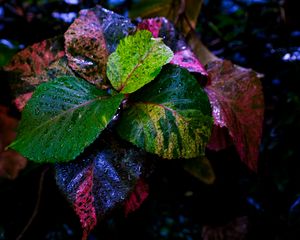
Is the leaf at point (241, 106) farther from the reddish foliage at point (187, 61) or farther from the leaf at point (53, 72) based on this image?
the leaf at point (53, 72)

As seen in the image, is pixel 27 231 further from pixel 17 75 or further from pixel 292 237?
pixel 292 237

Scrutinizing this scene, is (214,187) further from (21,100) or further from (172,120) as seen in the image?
(21,100)

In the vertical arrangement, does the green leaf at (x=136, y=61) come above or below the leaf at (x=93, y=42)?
below

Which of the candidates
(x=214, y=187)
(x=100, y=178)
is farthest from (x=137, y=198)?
(x=214, y=187)

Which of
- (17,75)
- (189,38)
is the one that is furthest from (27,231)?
(189,38)

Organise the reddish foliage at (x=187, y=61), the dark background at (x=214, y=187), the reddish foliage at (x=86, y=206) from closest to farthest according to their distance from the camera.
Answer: the reddish foliage at (x=86, y=206), the reddish foliage at (x=187, y=61), the dark background at (x=214, y=187)

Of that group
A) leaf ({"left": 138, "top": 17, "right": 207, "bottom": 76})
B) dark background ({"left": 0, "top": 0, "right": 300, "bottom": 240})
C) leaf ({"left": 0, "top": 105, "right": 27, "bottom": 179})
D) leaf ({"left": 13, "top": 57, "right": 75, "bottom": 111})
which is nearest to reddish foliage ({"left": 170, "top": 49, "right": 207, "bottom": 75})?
leaf ({"left": 138, "top": 17, "right": 207, "bottom": 76})

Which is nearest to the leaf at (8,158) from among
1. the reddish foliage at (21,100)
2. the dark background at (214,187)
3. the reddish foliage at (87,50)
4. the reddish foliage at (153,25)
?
the dark background at (214,187)
